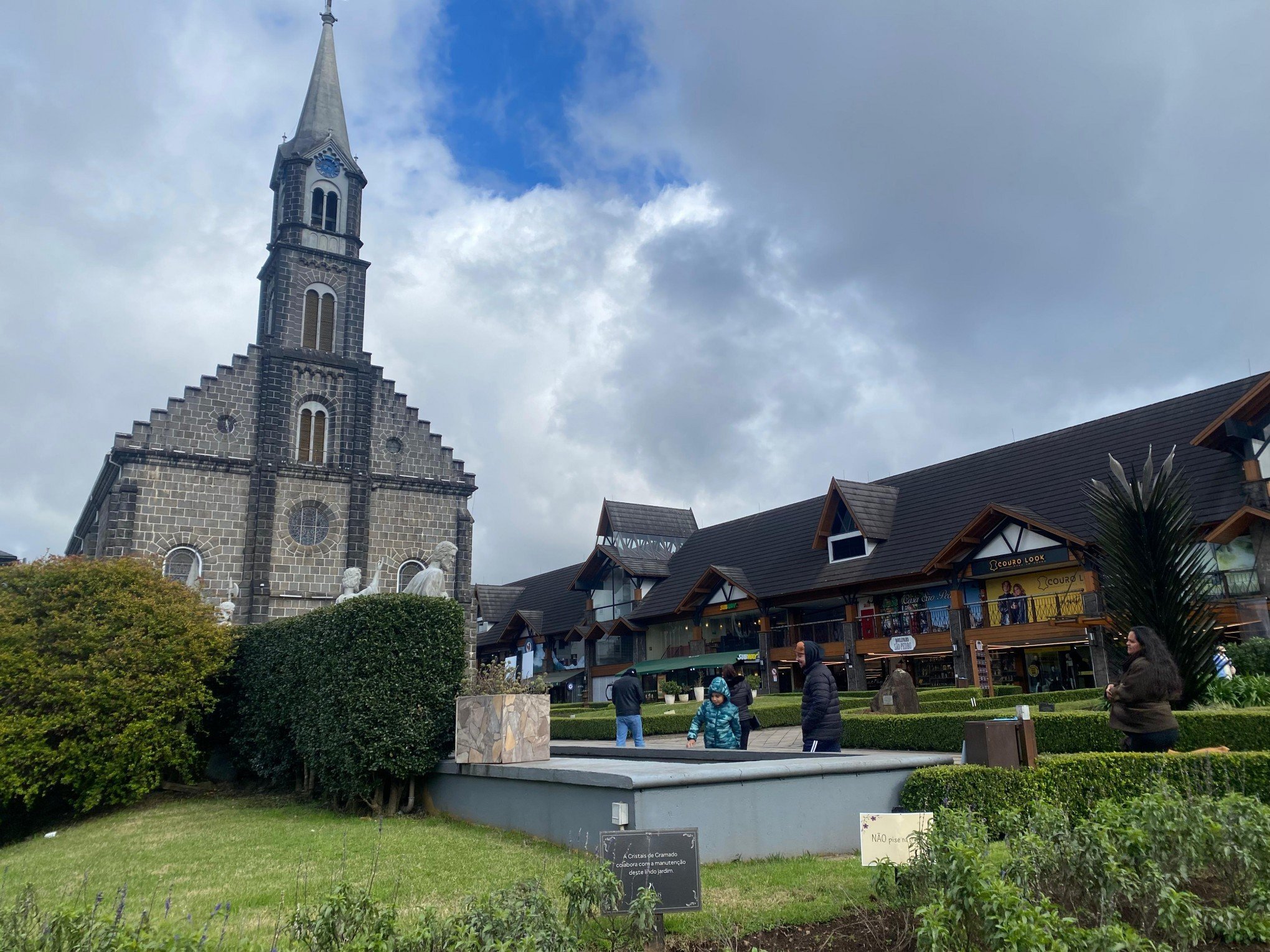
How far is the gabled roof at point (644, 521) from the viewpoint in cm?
4644

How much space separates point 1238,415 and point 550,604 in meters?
36.5

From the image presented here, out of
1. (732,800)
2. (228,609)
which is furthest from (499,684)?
(228,609)

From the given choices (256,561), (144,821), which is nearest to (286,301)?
(256,561)

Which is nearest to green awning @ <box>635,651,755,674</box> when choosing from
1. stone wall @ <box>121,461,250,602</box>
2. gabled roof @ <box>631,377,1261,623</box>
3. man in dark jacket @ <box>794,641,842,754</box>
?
gabled roof @ <box>631,377,1261,623</box>

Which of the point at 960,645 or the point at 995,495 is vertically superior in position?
the point at 995,495

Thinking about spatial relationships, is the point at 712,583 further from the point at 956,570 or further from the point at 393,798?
the point at 393,798

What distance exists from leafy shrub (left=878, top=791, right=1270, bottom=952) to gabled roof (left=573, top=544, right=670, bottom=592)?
37207 millimetres

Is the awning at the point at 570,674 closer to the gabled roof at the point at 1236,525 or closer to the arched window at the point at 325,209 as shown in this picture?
the arched window at the point at 325,209

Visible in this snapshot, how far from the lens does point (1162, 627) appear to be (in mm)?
10984

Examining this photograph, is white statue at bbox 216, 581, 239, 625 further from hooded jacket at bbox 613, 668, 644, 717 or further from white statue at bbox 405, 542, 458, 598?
hooded jacket at bbox 613, 668, 644, 717

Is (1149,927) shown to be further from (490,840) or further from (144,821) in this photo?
(144,821)

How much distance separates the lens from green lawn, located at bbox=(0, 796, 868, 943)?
20.8ft

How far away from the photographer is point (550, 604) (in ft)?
171

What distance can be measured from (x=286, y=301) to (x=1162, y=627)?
31.0m
